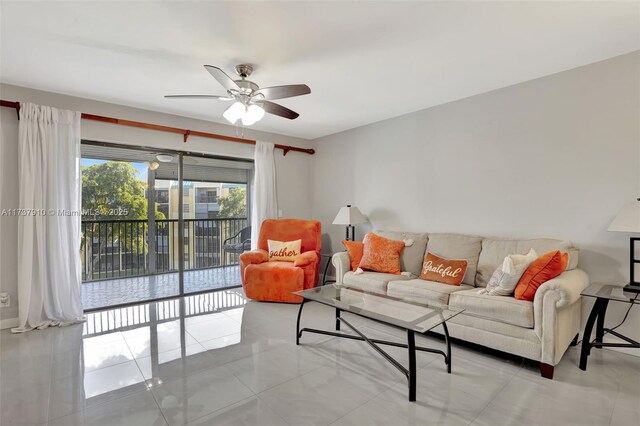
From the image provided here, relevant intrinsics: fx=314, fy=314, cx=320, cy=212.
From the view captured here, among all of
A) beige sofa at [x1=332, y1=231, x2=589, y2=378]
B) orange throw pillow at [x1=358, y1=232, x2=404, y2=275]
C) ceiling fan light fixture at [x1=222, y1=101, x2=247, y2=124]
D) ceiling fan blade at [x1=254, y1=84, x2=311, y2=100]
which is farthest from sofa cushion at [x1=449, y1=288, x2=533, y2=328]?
ceiling fan light fixture at [x1=222, y1=101, x2=247, y2=124]

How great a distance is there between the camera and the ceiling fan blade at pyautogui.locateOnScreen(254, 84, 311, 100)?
2463mm

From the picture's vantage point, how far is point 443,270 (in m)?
3.10

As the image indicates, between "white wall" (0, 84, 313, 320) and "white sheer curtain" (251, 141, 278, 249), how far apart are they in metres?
0.17

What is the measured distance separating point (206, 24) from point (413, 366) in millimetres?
2610

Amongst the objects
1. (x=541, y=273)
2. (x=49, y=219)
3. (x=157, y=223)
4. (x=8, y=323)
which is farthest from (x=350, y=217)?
(x=8, y=323)

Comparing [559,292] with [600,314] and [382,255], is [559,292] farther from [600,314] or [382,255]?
[382,255]

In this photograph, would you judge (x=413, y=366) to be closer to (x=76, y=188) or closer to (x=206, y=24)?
(x=206, y=24)

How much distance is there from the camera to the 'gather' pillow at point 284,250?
441 centimetres

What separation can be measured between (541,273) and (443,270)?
87 centimetres

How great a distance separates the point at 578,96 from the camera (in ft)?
9.07

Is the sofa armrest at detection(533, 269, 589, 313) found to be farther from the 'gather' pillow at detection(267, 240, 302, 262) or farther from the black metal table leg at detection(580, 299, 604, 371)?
the 'gather' pillow at detection(267, 240, 302, 262)

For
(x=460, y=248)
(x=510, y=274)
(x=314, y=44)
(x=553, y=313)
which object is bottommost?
(x=553, y=313)

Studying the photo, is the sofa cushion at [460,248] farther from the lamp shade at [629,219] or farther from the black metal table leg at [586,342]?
the lamp shade at [629,219]

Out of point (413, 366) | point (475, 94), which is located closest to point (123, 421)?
point (413, 366)
